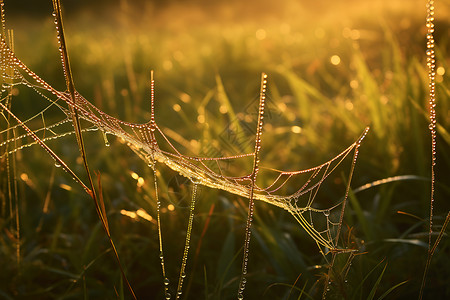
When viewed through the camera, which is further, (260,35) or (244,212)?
(260,35)

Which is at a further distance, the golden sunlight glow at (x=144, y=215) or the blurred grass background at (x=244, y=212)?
the golden sunlight glow at (x=144, y=215)

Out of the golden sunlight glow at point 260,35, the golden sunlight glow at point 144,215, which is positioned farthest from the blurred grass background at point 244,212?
the golden sunlight glow at point 260,35

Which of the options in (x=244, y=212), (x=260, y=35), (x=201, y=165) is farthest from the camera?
(x=260, y=35)

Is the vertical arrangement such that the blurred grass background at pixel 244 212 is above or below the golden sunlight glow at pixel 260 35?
below

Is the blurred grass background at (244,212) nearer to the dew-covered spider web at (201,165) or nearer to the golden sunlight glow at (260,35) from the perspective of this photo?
the dew-covered spider web at (201,165)

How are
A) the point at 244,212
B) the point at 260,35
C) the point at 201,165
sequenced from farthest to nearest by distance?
the point at 260,35
the point at 201,165
the point at 244,212

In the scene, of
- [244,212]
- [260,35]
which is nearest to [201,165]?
[244,212]

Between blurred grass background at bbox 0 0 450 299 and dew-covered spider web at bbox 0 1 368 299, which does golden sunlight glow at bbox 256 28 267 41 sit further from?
dew-covered spider web at bbox 0 1 368 299

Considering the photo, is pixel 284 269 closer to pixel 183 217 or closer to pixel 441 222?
pixel 183 217

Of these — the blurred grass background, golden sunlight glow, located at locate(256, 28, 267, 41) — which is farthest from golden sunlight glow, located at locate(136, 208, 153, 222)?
golden sunlight glow, located at locate(256, 28, 267, 41)

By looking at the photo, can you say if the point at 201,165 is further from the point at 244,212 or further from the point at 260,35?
the point at 260,35
